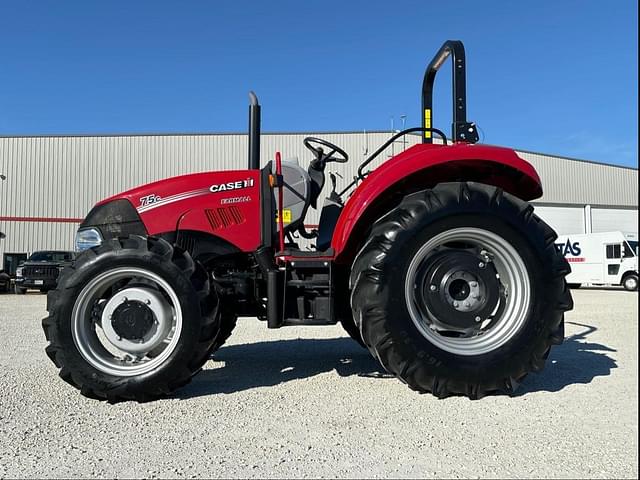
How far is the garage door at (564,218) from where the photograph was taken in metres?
25.2

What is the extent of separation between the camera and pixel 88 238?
386cm

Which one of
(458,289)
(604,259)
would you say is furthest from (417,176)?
(604,259)

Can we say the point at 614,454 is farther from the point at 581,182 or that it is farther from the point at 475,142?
the point at 581,182

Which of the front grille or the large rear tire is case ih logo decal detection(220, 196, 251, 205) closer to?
the front grille

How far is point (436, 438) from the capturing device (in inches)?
99.2

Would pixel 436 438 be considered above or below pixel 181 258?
below

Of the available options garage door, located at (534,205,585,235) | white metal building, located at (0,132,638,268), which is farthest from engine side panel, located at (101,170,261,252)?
garage door, located at (534,205,585,235)

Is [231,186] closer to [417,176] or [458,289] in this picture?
[417,176]

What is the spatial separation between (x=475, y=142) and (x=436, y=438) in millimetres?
2199

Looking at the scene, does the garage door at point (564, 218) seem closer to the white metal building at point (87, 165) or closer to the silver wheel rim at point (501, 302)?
the white metal building at point (87, 165)

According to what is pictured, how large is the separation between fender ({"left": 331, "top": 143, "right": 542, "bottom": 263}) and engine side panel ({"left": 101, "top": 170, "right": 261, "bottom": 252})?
0.72 meters

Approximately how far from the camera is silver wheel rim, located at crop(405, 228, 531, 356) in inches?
129

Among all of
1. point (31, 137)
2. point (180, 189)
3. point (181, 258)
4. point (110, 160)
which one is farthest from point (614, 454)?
point (31, 137)

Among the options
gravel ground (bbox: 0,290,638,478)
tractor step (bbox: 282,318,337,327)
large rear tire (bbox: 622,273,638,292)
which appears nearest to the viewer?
gravel ground (bbox: 0,290,638,478)
